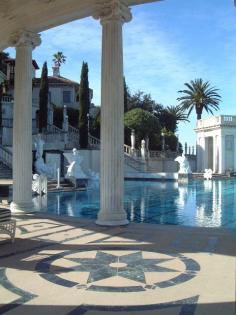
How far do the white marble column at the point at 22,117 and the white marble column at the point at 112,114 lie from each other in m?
3.08

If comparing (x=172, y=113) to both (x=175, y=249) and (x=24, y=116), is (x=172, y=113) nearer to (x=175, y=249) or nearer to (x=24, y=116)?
(x=24, y=116)

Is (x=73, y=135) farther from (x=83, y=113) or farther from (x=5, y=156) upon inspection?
(x=5, y=156)

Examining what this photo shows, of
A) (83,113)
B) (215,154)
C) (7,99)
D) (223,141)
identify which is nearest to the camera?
(83,113)

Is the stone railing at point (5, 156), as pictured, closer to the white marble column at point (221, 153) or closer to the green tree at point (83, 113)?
the green tree at point (83, 113)

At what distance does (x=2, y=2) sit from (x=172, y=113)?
5363 centimetres

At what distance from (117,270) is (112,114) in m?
4.83

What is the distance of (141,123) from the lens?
46875 mm

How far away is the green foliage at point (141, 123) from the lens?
46812 mm

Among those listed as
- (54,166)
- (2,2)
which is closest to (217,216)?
(2,2)

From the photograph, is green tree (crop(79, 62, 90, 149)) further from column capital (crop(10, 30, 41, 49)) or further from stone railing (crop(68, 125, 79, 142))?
column capital (crop(10, 30, 41, 49))

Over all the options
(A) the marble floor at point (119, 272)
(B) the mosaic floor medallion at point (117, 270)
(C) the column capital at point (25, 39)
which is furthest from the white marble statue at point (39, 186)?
(B) the mosaic floor medallion at point (117, 270)

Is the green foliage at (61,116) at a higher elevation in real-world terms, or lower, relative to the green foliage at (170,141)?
higher

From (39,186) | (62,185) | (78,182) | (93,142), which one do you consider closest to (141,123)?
(93,142)

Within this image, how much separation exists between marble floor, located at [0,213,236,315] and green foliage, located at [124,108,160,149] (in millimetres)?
38108
